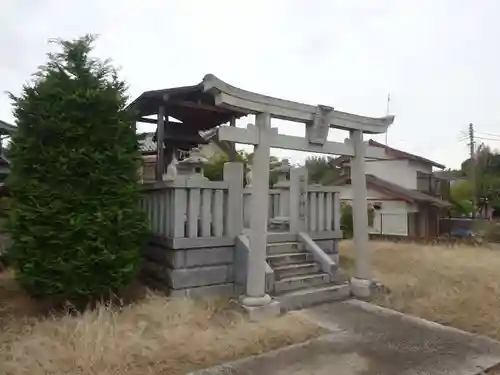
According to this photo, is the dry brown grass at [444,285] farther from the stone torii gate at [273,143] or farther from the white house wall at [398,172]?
the white house wall at [398,172]

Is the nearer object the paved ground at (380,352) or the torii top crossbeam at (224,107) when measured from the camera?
the paved ground at (380,352)

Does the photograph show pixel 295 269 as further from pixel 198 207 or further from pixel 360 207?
pixel 198 207

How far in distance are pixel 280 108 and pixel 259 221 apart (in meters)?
1.37

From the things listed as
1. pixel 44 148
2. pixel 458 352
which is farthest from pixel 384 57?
pixel 44 148

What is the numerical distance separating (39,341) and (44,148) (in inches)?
72.9

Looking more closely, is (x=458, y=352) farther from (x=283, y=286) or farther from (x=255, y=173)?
(x=255, y=173)

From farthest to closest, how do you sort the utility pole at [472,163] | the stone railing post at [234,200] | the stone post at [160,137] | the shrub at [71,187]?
the utility pole at [472,163] < the stone post at [160,137] < the stone railing post at [234,200] < the shrub at [71,187]

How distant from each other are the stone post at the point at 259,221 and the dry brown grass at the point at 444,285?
184 cm

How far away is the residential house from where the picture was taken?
1730cm

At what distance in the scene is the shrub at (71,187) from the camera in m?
3.88

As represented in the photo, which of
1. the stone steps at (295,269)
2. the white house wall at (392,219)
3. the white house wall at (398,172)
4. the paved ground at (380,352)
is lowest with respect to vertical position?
the paved ground at (380,352)

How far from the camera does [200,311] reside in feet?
13.4

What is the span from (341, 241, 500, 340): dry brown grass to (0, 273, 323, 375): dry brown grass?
65.0 inches

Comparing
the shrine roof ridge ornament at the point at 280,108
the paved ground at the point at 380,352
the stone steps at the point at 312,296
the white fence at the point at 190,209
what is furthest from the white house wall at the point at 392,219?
the white fence at the point at 190,209
